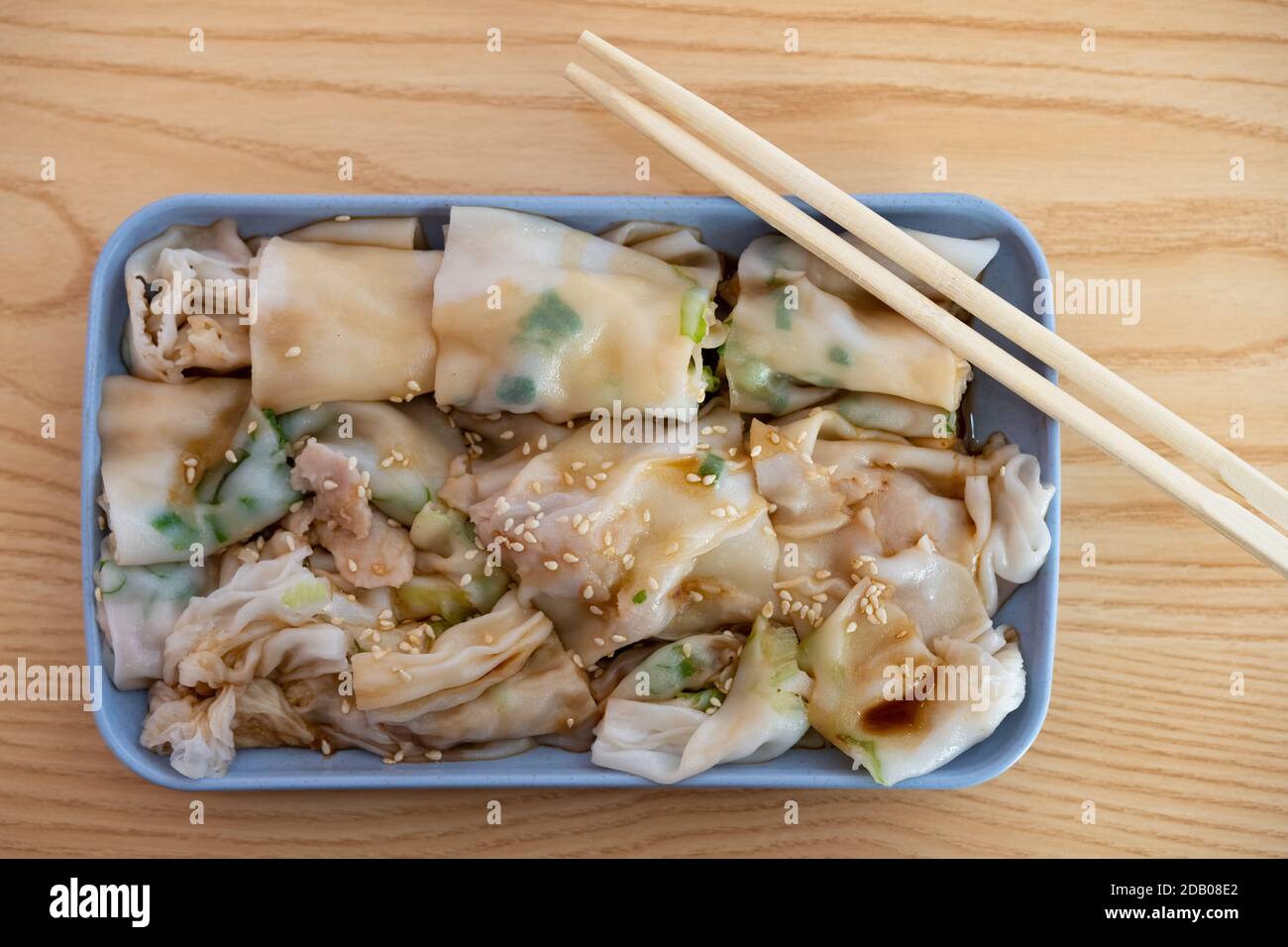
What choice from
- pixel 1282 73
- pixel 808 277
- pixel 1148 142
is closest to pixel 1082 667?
pixel 808 277

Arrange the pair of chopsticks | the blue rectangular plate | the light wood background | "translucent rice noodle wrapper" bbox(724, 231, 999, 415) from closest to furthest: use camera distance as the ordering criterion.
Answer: the pair of chopsticks, the blue rectangular plate, "translucent rice noodle wrapper" bbox(724, 231, 999, 415), the light wood background

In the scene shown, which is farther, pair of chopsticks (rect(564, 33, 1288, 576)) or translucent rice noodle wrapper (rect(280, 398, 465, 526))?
translucent rice noodle wrapper (rect(280, 398, 465, 526))

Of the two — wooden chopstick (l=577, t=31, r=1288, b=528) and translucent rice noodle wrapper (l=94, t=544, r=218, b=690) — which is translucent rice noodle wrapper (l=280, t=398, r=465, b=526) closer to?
translucent rice noodle wrapper (l=94, t=544, r=218, b=690)

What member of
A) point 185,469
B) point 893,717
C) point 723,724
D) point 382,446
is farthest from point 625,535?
point 185,469

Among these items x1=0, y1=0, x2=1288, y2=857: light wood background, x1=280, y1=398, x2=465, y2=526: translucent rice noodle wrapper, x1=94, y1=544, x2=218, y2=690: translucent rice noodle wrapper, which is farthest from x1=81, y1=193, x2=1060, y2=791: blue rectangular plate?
x1=280, y1=398, x2=465, y2=526: translucent rice noodle wrapper

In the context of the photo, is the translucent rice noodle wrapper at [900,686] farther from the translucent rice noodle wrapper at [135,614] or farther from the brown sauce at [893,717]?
the translucent rice noodle wrapper at [135,614]

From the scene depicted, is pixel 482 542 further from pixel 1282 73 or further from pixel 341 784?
pixel 1282 73
